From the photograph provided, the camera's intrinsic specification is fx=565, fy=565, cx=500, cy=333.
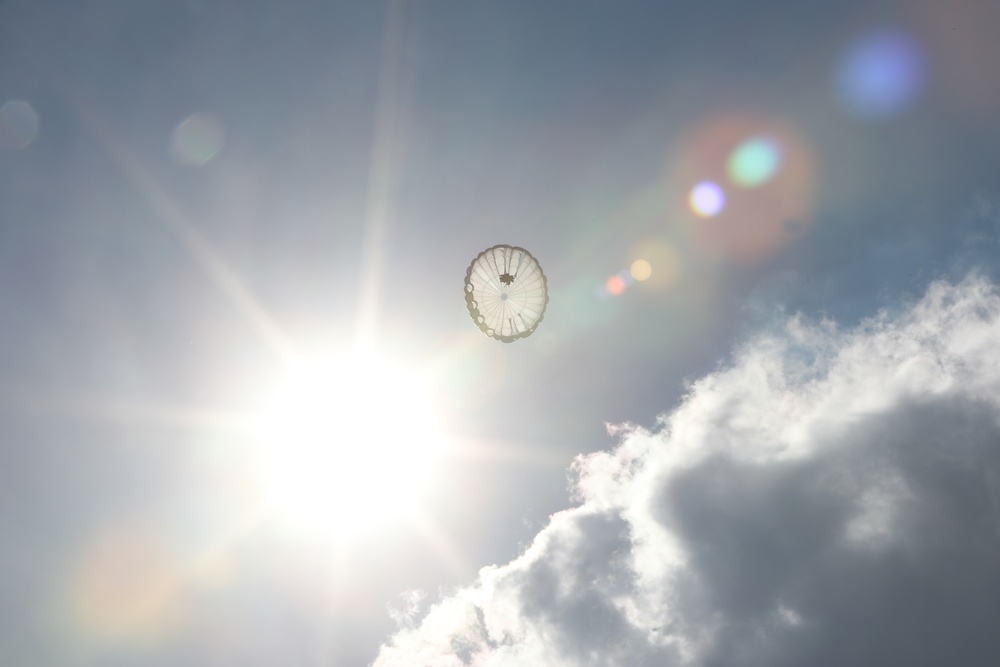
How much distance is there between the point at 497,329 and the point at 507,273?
4.40 meters

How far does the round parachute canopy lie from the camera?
42.4 metres

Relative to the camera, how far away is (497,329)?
143 feet

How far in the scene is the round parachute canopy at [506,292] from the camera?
42406mm

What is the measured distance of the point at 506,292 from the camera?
43.5 meters

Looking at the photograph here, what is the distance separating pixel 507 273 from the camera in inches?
1677
